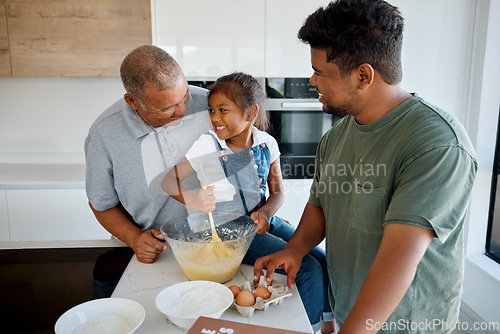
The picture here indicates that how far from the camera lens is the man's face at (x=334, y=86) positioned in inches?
36.0

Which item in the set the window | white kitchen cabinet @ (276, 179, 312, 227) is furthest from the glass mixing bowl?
the window

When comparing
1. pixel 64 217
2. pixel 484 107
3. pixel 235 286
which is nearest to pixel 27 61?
pixel 64 217

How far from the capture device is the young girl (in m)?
1.44

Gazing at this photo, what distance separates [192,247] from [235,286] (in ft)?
0.46

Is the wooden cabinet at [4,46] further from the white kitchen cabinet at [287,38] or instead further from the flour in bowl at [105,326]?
the flour in bowl at [105,326]

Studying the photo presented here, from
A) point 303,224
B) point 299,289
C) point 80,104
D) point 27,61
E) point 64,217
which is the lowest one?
point 64,217

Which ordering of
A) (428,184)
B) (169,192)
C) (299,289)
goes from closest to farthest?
(428,184), (299,289), (169,192)

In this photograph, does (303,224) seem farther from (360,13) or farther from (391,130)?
(360,13)

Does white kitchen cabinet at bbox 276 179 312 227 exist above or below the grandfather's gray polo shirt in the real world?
below

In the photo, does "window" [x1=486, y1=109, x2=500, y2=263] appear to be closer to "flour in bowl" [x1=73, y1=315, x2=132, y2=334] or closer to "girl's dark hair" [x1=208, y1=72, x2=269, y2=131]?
"girl's dark hair" [x1=208, y1=72, x2=269, y2=131]

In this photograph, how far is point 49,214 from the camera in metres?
2.47

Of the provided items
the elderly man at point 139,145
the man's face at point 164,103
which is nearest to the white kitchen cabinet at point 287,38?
the elderly man at point 139,145

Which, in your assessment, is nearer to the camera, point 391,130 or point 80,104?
point 391,130

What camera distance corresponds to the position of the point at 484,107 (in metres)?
2.41
